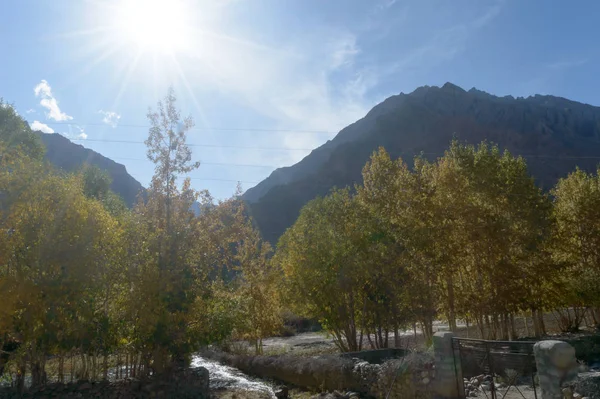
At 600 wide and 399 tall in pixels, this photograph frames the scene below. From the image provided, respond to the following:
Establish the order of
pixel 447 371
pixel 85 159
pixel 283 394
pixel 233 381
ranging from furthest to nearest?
pixel 85 159 → pixel 233 381 → pixel 283 394 → pixel 447 371

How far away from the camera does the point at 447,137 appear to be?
110m

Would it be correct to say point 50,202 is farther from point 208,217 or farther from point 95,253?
point 208,217

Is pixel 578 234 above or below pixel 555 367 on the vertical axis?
above

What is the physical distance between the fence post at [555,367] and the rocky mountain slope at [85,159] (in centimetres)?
10474

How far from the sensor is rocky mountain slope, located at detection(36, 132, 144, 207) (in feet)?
347

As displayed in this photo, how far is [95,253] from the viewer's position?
13.0 m

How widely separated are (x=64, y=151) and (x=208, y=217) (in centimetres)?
10938

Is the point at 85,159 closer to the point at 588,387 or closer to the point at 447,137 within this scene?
the point at 447,137

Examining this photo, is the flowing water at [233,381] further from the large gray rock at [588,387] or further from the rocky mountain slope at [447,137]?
the rocky mountain slope at [447,137]

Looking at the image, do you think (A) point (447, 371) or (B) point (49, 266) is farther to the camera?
(B) point (49, 266)

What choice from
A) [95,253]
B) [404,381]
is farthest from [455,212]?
[95,253]

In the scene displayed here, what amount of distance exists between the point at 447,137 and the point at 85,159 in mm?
89595

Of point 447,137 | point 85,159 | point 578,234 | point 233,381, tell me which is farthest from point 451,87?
point 233,381

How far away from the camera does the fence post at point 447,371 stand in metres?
11.2
